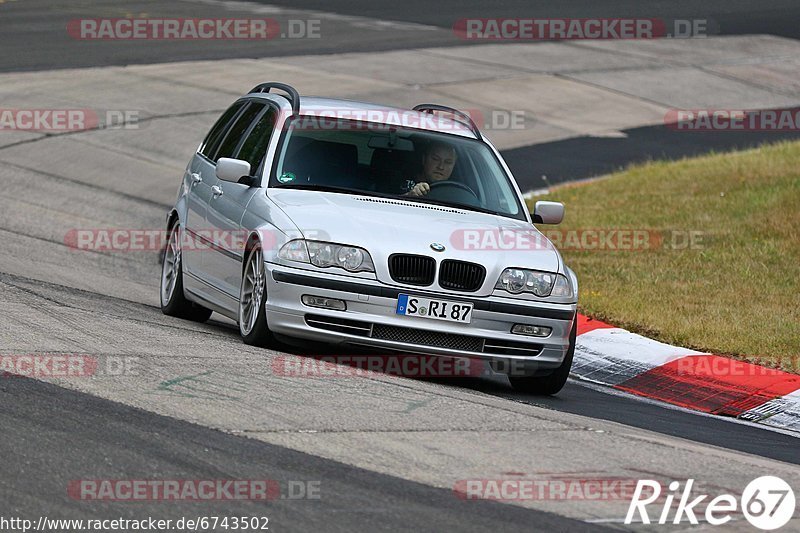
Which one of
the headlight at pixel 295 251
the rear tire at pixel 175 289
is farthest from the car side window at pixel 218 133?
the headlight at pixel 295 251

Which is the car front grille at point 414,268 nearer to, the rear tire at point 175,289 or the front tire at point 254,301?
the front tire at point 254,301

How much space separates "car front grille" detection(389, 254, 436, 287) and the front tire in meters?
0.79

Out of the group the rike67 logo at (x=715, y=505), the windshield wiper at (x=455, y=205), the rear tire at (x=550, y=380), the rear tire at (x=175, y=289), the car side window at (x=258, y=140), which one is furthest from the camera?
the rear tire at (x=175, y=289)

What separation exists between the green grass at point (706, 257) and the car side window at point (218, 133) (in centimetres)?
325

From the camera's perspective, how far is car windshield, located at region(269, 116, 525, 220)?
9586 mm

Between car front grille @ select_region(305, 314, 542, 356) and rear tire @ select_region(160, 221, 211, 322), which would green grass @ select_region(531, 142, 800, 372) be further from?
rear tire @ select_region(160, 221, 211, 322)

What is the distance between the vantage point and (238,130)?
10719 millimetres

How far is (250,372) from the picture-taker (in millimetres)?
7848

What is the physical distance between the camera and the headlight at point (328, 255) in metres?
8.55

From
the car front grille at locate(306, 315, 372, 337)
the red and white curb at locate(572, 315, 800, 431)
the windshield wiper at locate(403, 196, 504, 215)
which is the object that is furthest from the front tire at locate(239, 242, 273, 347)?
the red and white curb at locate(572, 315, 800, 431)

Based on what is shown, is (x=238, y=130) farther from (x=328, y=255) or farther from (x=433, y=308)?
(x=433, y=308)

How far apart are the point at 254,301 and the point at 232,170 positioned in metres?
0.94

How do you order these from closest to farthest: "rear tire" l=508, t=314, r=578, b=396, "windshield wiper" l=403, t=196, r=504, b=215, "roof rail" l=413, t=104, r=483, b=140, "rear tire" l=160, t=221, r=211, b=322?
1. "rear tire" l=508, t=314, r=578, b=396
2. "windshield wiper" l=403, t=196, r=504, b=215
3. "roof rail" l=413, t=104, r=483, b=140
4. "rear tire" l=160, t=221, r=211, b=322

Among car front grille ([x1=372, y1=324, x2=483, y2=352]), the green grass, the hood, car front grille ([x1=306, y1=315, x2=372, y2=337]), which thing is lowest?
the green grass
